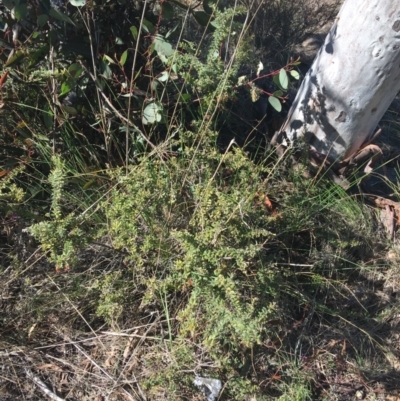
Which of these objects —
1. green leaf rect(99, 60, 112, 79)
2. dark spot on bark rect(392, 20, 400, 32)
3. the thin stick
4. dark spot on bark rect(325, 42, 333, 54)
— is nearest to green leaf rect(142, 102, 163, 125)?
green leaf rect(99, 60, 112, 79)

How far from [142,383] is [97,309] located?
0.39 meters

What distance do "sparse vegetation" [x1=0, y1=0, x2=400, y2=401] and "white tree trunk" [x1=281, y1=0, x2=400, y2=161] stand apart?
0.75 ft

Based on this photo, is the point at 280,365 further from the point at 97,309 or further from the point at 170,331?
the point at 97,309

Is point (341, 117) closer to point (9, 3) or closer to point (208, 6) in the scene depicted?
point (208, 6)

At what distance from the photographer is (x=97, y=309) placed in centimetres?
238

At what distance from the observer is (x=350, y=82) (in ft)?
8.61

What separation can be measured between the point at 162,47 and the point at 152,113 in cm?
31

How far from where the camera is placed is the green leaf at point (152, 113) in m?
2.59

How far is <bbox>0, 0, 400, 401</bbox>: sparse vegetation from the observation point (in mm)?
2252

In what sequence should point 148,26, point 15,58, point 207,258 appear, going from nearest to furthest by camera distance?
1. point 207,258
2. point 15,58
3. point 148,26

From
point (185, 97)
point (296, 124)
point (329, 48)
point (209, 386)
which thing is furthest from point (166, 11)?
point (209, 386)

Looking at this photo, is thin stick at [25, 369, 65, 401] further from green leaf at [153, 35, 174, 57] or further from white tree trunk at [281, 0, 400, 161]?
white tree trunk at [281, 0, 400, 161]

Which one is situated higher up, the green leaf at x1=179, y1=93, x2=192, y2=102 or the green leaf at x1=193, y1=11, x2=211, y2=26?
the green leaf at x1=193, y1=11, x2=211, y2=26

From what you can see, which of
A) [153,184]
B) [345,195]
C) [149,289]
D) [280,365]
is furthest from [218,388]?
[345,195]
